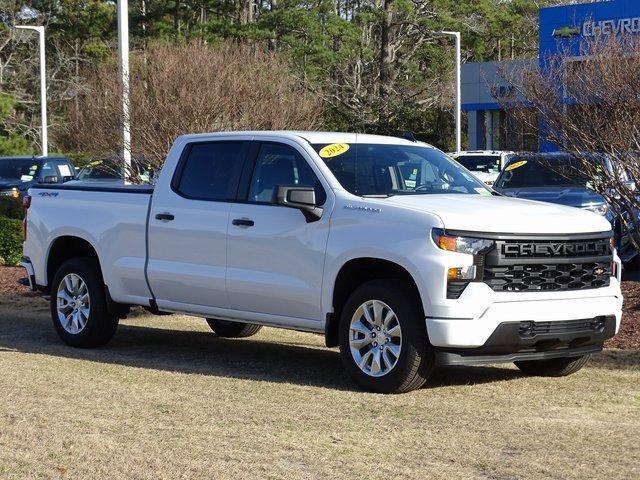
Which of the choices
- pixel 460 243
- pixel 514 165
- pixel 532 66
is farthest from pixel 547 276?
pixel 514 165

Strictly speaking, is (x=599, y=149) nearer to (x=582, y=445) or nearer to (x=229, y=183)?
(x=229, y=183)

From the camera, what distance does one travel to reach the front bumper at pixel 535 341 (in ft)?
27.6

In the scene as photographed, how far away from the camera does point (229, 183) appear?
394 inches

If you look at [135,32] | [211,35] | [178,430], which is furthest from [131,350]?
[135,32]

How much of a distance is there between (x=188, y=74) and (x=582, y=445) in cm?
1169

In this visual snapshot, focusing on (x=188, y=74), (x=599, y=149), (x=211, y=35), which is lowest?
(x=599, y=149)

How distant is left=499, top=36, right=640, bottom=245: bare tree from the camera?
472 inches

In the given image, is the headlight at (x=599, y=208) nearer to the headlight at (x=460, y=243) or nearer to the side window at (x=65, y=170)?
the headlight at (x=460, y=243)

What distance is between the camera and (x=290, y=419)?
25.7ft

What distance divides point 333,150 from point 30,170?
2143 cm

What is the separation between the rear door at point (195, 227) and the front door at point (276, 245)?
0.16 metres

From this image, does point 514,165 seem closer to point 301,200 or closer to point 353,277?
point 353,277

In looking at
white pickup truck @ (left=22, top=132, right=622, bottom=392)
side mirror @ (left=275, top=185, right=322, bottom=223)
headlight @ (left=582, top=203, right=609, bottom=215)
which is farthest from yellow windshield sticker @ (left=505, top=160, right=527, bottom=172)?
side mirror @ (left=275, top=185, right=322, bottom=223)

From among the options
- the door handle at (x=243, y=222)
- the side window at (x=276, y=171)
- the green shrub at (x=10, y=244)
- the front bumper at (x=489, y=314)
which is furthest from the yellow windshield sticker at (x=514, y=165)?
the front bumper at (x=489, y=314)
